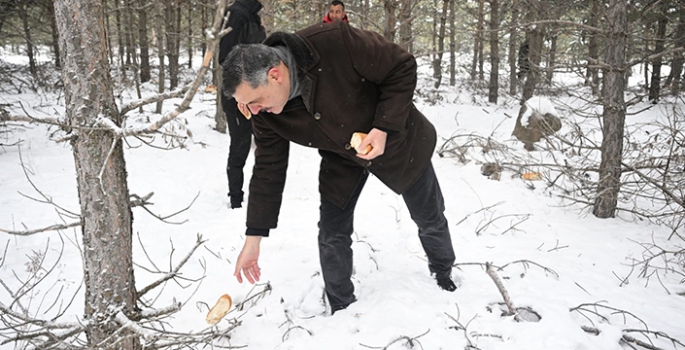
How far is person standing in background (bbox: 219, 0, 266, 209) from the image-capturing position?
12.9 ft

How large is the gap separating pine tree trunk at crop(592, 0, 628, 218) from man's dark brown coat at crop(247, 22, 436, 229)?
2412 mm

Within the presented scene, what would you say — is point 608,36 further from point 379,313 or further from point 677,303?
point 379,313

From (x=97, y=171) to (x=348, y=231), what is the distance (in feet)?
4.73

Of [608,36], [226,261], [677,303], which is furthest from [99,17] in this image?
[608,36]

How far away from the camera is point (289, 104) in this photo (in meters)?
2.13

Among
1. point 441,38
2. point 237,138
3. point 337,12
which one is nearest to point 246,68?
point 237,138

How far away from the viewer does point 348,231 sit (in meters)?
2.58

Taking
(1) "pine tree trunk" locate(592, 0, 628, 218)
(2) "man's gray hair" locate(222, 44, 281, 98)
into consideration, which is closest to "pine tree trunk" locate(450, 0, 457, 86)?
Answer: (1) "pine tree trunk" locate(592, 0, 628, 218)

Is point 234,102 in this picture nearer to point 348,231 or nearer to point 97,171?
point 348,231

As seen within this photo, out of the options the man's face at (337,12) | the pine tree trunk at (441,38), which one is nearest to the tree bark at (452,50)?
the pine tree trunk at (441,38)

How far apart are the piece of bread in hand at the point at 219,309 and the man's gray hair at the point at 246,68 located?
1446 mm

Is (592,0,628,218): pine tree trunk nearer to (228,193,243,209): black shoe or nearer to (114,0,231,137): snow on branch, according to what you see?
(228,193,243,209): black shoe

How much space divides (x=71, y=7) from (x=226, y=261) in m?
2.18

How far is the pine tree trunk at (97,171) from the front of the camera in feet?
5.52
